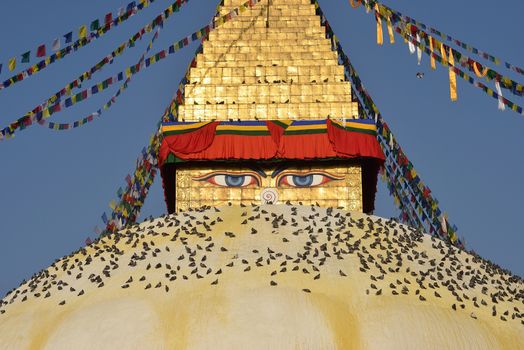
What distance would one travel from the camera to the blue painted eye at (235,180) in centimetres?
1359

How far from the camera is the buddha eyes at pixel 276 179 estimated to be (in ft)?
44.5

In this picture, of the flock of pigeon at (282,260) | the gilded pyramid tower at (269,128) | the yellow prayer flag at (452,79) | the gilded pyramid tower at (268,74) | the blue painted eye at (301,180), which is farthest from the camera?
the gilded pyramid tower at (268,74)

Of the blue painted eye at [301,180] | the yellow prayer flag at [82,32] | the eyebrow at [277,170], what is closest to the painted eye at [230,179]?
the eyebrow at [277,170]

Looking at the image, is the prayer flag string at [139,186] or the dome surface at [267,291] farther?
the prayer flag string at [139,186]

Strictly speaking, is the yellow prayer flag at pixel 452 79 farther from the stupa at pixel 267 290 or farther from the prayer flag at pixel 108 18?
the prayer flag at pixel 108 18

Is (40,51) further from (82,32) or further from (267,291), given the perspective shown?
(267,291)

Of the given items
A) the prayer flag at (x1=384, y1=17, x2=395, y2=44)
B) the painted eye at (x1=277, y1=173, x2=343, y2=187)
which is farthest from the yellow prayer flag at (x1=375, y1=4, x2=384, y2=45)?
the painted eye at (x1=277, y1=173, x2=343, y2=187)

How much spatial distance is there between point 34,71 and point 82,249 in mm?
2593

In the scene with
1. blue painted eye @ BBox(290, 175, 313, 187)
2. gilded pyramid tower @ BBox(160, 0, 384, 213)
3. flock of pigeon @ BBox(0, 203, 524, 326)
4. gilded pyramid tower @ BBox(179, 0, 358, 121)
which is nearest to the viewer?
flock of pigeon @ BBox(0, 203, 524, 326)

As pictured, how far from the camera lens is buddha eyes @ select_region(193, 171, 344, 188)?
44.5ft

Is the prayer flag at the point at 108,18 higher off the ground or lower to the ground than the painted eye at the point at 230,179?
higher

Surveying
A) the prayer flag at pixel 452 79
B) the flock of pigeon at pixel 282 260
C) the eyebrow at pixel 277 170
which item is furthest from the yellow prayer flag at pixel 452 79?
the eyebrow at pixel 277 170

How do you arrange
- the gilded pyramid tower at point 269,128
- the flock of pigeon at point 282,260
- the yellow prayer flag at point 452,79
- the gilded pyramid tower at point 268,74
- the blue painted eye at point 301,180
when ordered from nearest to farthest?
the flock of pigeon at point 282,260, the yellow prayer flag at point 452,79, the gilded pyramid tower at point 269,128, the blue painted eye at point 301,180, the gilded pyramid tower at point 268,74

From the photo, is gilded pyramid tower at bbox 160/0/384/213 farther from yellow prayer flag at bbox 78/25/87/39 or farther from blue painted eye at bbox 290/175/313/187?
yellow prayer flag at bbox 78/25/87/39
